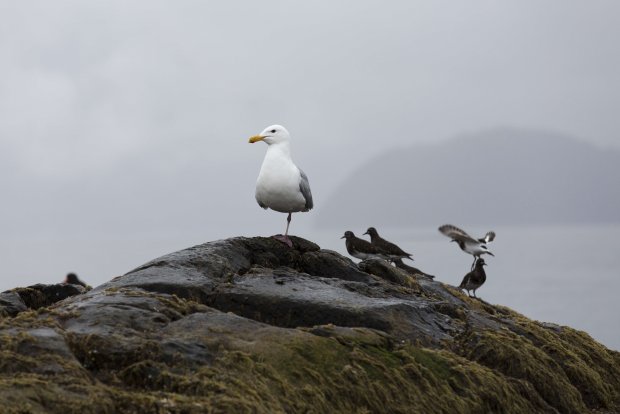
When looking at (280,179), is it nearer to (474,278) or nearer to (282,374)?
(282,374)

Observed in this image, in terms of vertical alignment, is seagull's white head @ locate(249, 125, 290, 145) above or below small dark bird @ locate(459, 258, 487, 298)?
above

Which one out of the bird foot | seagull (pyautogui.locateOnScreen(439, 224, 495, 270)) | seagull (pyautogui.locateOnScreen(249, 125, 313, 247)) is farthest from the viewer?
seagull (pyautogui.locateOnScreen(439, 224, 495, 270))

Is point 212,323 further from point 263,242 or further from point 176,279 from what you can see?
point 263,242

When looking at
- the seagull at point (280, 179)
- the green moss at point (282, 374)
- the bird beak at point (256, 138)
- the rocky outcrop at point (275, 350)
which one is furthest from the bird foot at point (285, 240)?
the green moss at point (282, 374)

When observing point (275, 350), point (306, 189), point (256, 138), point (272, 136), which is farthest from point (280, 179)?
point (275, 350)

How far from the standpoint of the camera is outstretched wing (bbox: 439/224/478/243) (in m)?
22.6

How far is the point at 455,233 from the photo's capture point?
2281cm

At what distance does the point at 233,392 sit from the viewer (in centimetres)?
684

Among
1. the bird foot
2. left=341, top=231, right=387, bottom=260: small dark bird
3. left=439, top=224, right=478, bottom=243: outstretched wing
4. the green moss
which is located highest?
left=439, top=224, right=478, bottom=243: outstretched wing

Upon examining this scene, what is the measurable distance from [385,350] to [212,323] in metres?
1.92

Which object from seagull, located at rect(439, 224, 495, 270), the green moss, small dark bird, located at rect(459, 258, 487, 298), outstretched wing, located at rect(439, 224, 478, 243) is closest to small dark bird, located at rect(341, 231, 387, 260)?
small dark bird, located at rect(459, 258, 487, 298)

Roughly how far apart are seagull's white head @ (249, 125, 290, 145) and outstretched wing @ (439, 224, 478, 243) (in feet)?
31.6

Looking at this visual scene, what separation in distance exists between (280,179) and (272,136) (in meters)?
1.04

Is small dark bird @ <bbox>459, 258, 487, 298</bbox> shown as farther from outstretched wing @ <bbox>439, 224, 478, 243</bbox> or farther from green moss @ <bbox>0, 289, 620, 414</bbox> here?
green moss @ <bbox>0, 289, 620, 414</bbox>
